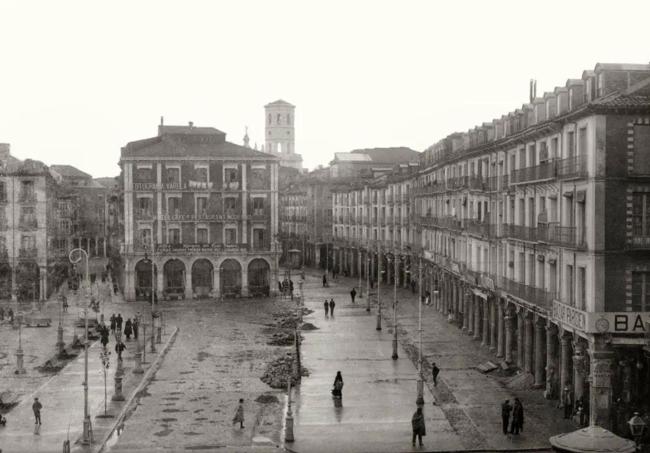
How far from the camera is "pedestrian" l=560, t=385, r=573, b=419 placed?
3509cm

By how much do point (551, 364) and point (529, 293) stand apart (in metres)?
3.61

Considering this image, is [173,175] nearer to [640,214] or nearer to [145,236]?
[145,236]

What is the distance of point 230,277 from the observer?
84.2 metres

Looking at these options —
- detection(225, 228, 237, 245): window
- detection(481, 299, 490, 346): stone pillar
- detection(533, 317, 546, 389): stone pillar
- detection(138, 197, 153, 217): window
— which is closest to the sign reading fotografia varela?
detection(533, 317, 546, 389): stone pillar

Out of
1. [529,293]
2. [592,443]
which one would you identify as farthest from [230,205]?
[592,443]

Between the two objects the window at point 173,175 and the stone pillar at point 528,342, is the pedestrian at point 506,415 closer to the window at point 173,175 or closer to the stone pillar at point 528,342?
the stone pillar at point 528,342

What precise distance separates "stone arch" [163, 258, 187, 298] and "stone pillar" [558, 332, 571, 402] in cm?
5038

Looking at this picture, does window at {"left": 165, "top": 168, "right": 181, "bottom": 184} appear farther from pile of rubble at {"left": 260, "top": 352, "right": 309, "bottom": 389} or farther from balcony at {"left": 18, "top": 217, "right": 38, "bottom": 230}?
pile of rubble at {"left": 260, "top": 352, "right": 309, "bottom": 389}

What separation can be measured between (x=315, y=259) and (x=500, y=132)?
79.9 meters

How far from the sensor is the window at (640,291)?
3269 cm

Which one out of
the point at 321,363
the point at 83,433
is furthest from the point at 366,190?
the point at 83,433

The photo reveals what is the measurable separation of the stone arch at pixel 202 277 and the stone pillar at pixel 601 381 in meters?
54.2

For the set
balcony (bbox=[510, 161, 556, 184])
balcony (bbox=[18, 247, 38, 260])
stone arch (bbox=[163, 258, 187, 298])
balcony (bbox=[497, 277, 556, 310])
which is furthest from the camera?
stone arch (bbox=[163, 258, 187, 298])

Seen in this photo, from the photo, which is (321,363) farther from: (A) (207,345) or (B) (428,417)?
(B) (428,417)
